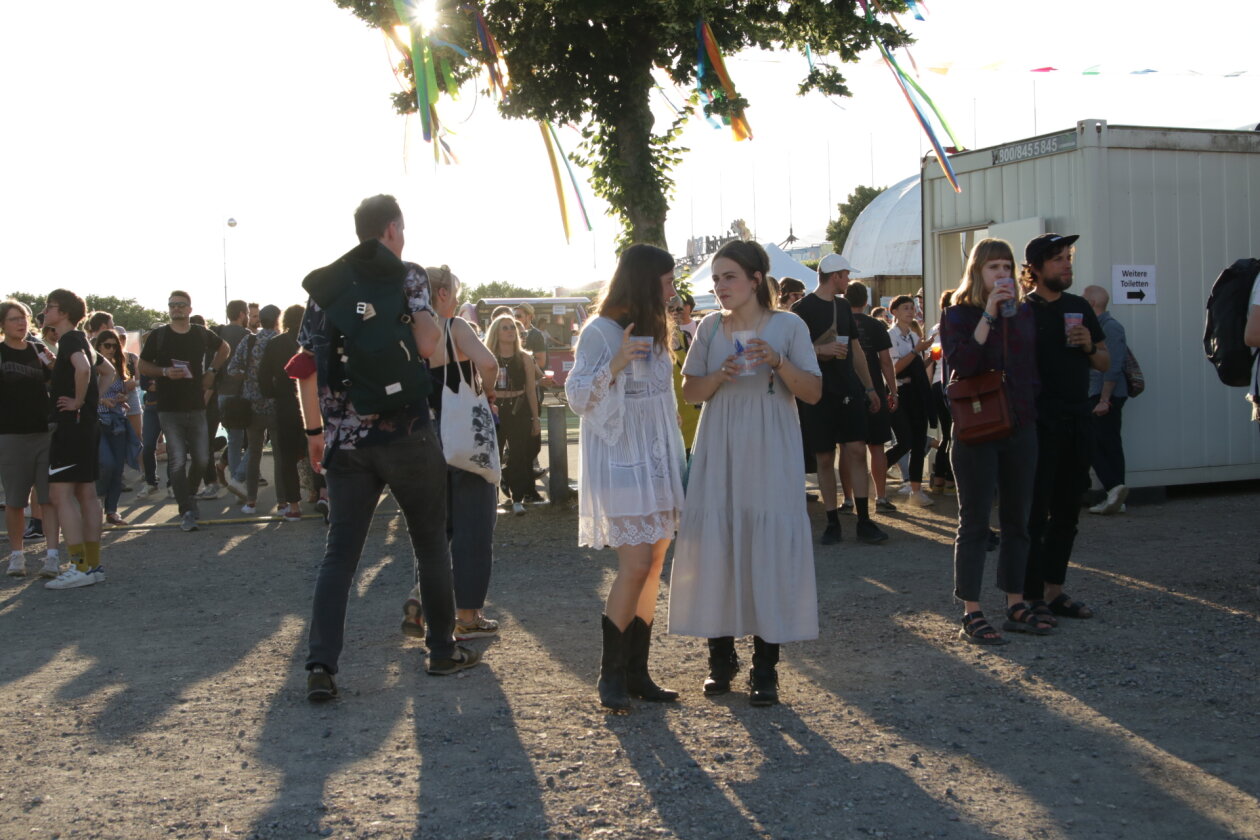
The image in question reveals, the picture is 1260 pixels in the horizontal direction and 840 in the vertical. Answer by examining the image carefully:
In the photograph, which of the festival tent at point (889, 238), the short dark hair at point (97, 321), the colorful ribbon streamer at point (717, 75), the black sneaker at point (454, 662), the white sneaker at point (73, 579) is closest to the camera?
the black sneaker at point (454, 662)

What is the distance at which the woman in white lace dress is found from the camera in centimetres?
479

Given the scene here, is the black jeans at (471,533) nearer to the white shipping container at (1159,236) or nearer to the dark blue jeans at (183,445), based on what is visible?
the dark blue jeans at (183,445)

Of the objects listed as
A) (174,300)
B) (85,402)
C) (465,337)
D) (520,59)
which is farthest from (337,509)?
(520,59)

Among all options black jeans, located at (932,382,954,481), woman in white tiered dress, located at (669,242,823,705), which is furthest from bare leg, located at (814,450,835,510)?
woman in white tiered dress, located at (669,242,823,705)

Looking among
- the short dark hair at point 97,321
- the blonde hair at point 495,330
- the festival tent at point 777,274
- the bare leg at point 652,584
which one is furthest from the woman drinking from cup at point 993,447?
the festival tent at point 777,274

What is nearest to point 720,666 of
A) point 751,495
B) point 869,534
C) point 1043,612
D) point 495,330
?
point 751,495

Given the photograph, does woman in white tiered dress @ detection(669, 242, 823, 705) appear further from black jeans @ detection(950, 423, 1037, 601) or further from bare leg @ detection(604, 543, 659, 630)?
black jeans @ detection(950, 423, 1037, 601)

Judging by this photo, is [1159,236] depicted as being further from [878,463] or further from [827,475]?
[827,475]

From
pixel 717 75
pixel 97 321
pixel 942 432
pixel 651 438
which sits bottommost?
pixel 942 432

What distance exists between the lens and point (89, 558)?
8.27 m

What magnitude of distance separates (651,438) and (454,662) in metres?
1.51

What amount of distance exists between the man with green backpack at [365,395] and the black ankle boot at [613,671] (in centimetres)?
97

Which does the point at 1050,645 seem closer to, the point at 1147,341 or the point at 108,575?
the point at 1147,341

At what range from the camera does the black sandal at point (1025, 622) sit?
19.7 feet
